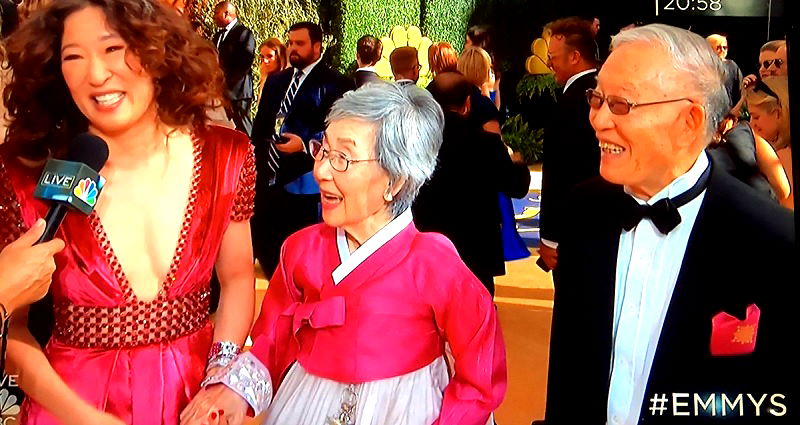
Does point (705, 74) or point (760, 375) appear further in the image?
point (760, 375)

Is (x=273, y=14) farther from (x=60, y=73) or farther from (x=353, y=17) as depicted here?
(x=60, y=73)

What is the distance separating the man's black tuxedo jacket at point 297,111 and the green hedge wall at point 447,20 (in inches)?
10.8

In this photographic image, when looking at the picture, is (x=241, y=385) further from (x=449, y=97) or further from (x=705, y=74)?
(x=705, y=74)

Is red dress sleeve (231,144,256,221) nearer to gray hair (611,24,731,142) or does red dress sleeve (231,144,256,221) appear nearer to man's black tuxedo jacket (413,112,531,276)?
man's black tuxedo jacket (413,112,531,276)

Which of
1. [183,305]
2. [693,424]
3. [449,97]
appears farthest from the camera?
[449,97]

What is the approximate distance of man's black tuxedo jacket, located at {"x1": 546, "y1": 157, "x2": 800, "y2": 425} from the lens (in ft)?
5.48

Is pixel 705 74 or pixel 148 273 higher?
pixel 705 74

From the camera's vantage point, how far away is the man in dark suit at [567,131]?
189 centimetres

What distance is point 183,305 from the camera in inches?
67.2

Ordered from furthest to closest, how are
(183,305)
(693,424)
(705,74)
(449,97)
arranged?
(449,97) → (693,424) → (183,305) → (705,74)

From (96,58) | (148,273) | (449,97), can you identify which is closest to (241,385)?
(148,273)

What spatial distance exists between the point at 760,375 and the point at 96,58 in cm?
156

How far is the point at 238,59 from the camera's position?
6.68 feet
